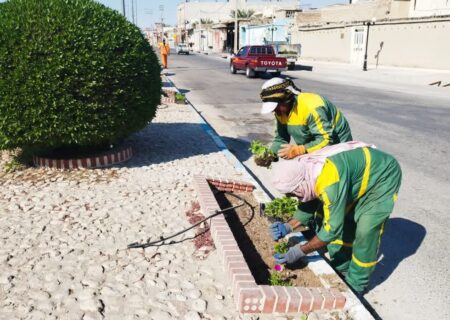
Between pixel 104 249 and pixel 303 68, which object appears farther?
pixel 303 68

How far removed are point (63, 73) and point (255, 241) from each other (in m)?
3.57

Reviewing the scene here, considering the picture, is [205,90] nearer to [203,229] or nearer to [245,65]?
[245,65]

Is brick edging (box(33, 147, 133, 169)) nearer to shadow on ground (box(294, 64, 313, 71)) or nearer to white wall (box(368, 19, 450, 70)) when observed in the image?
white wall (box(368, 19, 450, 70))

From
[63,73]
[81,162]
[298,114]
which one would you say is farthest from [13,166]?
[298,114]

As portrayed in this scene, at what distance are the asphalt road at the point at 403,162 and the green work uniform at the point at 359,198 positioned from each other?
516mm

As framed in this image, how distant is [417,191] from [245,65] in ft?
63.3

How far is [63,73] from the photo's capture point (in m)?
5.67

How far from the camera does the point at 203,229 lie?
460 centimetres

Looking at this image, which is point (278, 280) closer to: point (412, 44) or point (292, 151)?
point (292, 151)

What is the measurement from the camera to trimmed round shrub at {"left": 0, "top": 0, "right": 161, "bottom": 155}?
554 cm

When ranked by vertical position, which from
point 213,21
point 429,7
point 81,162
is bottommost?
point 81,162

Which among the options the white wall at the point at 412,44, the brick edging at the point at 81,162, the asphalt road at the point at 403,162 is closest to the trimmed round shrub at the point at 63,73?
the brick edging at the point at 81,162

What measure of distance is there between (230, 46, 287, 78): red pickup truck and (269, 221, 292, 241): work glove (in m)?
20.1

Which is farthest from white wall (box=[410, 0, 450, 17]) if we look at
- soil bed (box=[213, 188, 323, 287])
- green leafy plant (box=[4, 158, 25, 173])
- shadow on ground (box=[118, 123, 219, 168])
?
green leafy plant (box=[4, 158, 25, 173])
